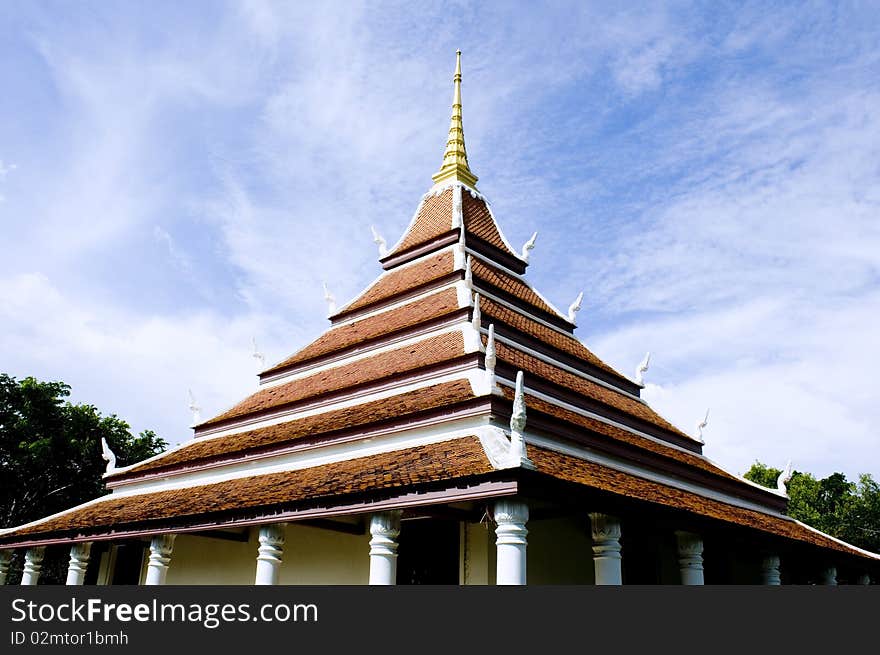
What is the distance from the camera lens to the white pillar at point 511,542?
344 inches

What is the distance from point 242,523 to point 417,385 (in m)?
3.70

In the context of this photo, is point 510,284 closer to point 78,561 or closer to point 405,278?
point 405,278

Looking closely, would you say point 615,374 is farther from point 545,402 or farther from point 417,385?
point 417,385

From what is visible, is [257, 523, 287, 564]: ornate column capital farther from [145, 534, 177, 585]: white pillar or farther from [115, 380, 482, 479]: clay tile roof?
[145, 534, 177, 585]: white pillar

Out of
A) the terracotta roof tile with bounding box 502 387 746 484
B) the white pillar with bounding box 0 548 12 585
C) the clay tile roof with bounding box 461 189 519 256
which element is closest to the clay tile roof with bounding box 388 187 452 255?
the clay tile roof with bounding box 461 189 519 256

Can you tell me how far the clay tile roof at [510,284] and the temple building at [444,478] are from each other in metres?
0.08

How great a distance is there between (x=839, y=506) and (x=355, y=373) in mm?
39980

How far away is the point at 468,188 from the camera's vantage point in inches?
811

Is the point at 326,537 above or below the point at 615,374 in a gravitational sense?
below

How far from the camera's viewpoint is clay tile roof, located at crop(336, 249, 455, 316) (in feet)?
55.5

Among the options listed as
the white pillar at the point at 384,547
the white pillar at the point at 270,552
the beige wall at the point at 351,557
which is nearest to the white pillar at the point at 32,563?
the beige wall at the point at 351,557

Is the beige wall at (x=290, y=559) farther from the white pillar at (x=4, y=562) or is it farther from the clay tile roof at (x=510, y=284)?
the clay tile roof at (x=510, y=284)
